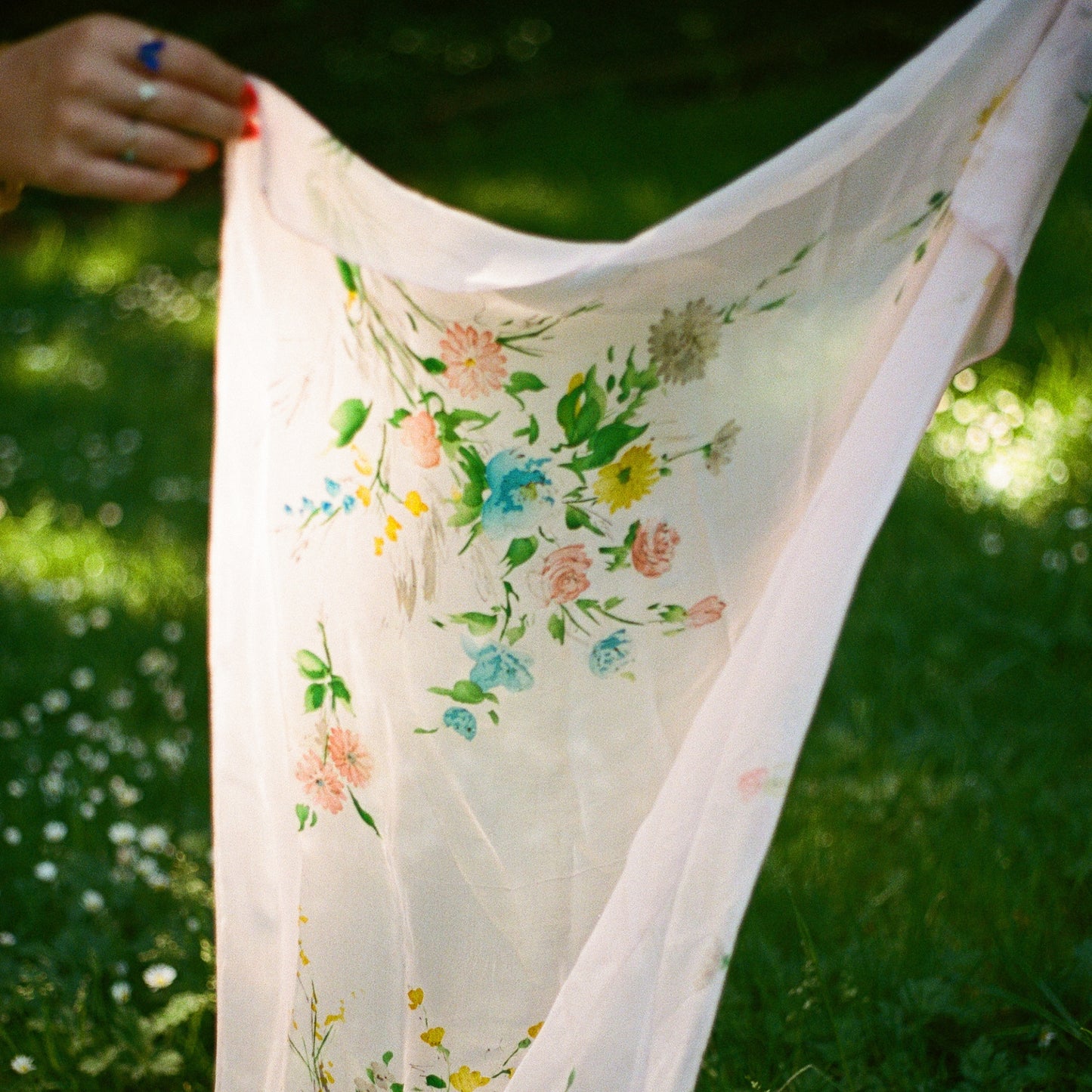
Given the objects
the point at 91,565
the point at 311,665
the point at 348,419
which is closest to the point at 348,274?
the point at 348,419

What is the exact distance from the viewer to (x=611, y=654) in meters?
1.15

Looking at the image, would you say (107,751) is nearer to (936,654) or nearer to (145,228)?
(936,654)

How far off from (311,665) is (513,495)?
27 cm

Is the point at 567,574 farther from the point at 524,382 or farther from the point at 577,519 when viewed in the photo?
the point at 524,382

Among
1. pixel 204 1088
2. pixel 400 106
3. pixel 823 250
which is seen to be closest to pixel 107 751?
pixel 204 1088

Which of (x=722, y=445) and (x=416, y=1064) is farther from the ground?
(x=722, y=445)

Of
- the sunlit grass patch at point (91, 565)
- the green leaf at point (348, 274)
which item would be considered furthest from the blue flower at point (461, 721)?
the sunlit grass patch at point (91, 565)

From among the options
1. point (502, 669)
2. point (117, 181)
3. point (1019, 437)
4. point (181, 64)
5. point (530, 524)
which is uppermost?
point (181, 64)

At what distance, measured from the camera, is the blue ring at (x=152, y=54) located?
1.31 m

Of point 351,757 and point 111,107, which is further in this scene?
point 111,107

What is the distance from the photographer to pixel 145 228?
5031 millimetres

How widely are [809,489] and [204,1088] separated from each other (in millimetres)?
1040

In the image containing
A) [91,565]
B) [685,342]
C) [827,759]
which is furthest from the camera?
[91,565]

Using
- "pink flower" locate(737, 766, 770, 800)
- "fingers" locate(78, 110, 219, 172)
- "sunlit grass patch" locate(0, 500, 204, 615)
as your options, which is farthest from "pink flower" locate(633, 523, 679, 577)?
"sunlit grass patch" locate(0, 500, 204, 615)
